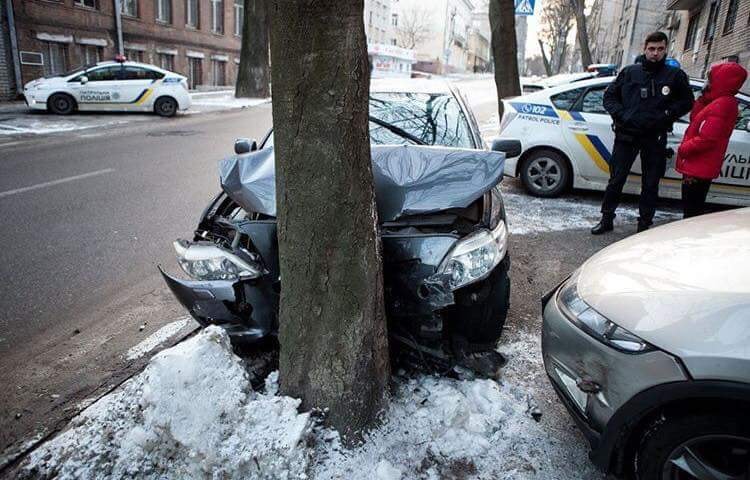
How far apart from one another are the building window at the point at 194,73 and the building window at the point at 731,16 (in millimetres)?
23489

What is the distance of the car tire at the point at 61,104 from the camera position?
605 inches

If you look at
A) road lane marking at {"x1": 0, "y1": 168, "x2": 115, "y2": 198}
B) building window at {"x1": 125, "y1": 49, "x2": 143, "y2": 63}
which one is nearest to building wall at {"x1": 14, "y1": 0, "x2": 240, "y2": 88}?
building window at {"x1": 125, "y1": 49, "x2": 143, "y2": 63}

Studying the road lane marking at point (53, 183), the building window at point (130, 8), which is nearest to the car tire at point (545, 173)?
the road lane marking at point (53, 183)

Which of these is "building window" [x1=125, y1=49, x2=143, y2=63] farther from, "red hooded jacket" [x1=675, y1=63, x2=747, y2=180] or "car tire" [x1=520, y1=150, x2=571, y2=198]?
"red hooded jacket" [x1=675, y1=63, x2=747, y2=180]

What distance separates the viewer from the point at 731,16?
16.0 m

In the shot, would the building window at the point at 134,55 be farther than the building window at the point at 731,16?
Yes

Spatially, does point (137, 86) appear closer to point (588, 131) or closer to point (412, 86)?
point (412, 86)

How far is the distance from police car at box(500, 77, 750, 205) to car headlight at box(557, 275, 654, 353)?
493 centimetres

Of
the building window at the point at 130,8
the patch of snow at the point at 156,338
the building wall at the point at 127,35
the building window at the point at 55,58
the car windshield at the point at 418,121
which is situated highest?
the building window at the point at 130,8

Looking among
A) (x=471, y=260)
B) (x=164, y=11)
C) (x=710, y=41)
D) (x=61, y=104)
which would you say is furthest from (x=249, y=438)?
(x=164, y=11)

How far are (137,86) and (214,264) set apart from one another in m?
15.5

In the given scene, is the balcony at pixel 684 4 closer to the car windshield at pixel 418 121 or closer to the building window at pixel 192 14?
the car windshield at pixel 418 121

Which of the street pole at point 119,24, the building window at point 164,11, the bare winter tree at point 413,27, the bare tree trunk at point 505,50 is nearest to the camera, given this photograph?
the bare tree trunk at point 505,50

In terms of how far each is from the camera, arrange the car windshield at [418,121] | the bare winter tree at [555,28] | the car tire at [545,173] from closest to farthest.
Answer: the car windshield at [418,121] < the car tire at [545,173] < the bare winter tree at [555,28]
